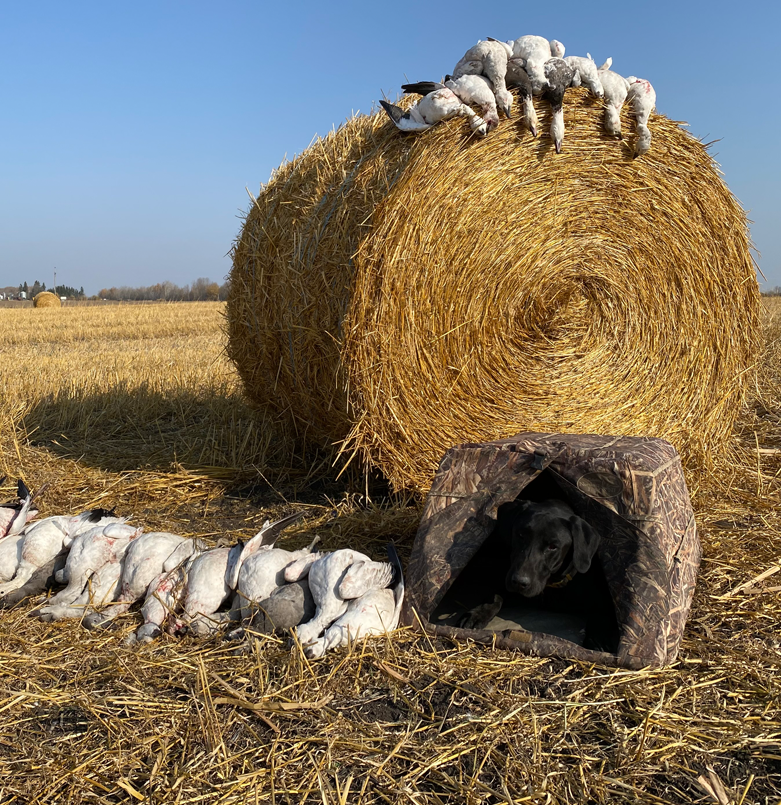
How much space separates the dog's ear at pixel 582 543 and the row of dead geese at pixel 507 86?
2151 millimetres

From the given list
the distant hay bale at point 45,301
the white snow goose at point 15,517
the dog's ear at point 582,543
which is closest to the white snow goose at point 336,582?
the dog's ear at point 582,543

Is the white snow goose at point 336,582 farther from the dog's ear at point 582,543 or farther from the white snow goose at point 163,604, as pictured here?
the dog's ear at point 582,543

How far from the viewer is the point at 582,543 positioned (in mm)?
2914

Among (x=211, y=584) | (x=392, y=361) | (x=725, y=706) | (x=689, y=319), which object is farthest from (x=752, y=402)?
(x=211, y=584)

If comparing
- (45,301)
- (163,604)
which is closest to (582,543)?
(163,604)

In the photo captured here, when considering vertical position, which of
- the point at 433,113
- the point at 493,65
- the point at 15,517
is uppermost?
the point at 493,65

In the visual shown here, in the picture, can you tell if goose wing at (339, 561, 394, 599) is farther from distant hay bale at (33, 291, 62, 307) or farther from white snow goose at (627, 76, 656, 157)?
distant hay bale at (33, 291, 62, 307)

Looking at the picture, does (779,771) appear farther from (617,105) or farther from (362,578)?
(617,105)

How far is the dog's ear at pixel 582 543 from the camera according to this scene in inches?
114

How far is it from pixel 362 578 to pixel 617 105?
2.93m

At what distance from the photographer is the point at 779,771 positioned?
2152 mm

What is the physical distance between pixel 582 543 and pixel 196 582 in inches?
61.9

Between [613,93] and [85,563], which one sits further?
[613,93]

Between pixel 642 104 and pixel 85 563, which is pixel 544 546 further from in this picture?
pixel 642 104
